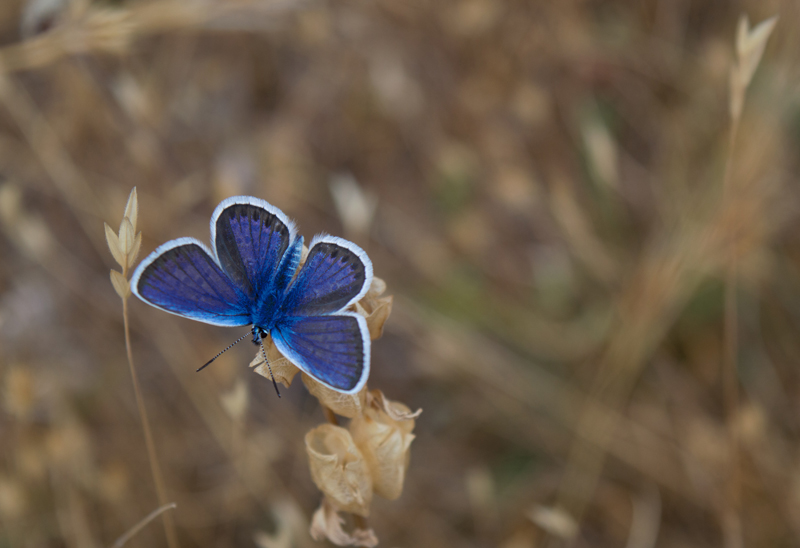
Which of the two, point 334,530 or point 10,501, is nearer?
point 334,530

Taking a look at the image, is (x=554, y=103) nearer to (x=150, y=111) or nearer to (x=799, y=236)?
(x=799, y=236)

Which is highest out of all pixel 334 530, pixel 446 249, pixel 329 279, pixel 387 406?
pixel 329 279

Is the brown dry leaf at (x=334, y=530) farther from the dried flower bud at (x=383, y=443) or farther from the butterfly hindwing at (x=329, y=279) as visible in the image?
the butterfly hindwing at (x=329, y=279)

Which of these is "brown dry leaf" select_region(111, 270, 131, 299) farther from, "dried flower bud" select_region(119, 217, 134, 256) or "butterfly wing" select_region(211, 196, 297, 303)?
"butterfly wing" select_region(211, 196, 297, 303)

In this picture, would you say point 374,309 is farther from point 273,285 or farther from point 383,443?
point 273,285

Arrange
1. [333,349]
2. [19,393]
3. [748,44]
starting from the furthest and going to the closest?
[19,393] → [748,44] → [333,349]

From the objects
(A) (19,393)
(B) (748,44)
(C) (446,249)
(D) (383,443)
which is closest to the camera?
(D) (383,443)

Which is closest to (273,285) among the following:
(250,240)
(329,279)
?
(250,240)

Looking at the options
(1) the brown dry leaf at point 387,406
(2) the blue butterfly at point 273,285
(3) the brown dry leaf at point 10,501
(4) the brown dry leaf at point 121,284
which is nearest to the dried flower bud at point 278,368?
(2) the blue butterfly at point 273,285
